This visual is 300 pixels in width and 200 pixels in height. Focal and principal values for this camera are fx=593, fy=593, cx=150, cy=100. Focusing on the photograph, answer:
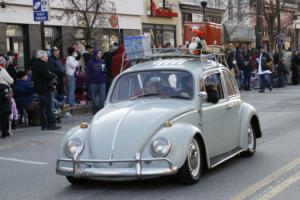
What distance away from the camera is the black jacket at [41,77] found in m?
13.7

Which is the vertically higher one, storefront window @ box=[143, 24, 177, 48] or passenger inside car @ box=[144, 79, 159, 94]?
storefront window @ box=[143, 24, 177, 48]

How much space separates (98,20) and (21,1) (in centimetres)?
316

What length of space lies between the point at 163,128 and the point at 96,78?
9147 millimetres

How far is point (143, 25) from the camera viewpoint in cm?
3241

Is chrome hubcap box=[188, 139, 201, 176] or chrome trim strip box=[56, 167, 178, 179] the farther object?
chrome hubcap box=[188, 139, 201, 176]

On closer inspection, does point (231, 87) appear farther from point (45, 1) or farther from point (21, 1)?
point (21, 1)

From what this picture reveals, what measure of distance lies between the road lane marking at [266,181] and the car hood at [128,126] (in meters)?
1.28

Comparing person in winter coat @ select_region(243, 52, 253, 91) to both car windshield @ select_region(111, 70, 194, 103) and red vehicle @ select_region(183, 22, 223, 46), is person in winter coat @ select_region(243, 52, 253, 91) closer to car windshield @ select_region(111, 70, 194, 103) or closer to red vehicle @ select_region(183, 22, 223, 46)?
red vehicle @ select_region(183, 22, 223, 46)

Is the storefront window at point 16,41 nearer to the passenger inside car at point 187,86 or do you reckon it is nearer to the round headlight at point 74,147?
the passenger inside car at point 187,86

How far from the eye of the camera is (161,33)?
34.0m

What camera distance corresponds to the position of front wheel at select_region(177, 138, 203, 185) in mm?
7148

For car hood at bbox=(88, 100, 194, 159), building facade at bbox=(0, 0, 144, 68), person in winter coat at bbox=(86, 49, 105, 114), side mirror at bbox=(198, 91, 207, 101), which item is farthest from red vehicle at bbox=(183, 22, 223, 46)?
car hood at bbox=(88, 100, 194, 159)

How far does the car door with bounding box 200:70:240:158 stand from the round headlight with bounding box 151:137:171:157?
96 cm

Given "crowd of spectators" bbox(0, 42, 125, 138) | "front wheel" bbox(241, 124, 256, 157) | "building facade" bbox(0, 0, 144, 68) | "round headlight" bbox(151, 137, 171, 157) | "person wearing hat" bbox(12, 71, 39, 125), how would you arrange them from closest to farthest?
"round headlight" bbox(151, 137, 171, 157) → "front wheel" bbox(241, 124, 256, 157) → "crowd of spectators" bbox(0, 42, 125, 138) → "person wearing hat" bbox(12, 71, 39, 125) → "building facade" bbox(0, 0, 144, 68)
